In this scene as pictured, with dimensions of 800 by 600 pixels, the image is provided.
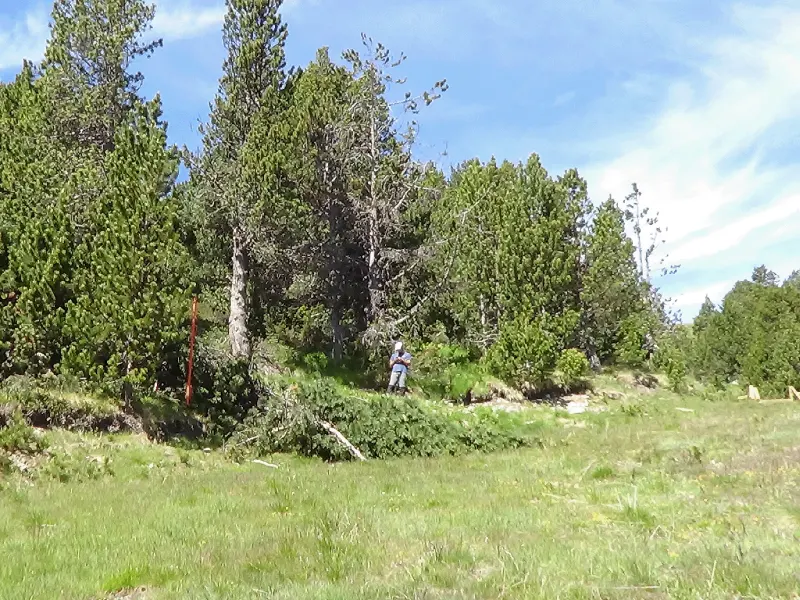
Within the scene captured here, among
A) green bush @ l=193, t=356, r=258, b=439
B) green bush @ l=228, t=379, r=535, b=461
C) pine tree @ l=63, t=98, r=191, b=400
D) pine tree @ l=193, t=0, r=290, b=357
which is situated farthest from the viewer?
pine tree @ l=193, t=0, r=290, b=357

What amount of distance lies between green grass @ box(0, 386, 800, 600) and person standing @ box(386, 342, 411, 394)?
6.97m

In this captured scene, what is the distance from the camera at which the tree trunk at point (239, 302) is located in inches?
826

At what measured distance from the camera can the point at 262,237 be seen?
Result: 20703 millimetres

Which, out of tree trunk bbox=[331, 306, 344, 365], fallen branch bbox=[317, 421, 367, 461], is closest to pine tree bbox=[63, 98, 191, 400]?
fallen branch bbox=[317, 421, 367, 461]

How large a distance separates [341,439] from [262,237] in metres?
8.48

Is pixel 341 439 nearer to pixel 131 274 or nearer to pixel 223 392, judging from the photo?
pixel 223 392

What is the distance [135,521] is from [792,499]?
24.9 feet

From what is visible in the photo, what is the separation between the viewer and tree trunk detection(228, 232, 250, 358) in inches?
826

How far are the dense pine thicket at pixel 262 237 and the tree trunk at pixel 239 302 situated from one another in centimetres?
5

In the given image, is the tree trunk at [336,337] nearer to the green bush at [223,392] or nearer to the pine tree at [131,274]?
the green bush at [223,392]

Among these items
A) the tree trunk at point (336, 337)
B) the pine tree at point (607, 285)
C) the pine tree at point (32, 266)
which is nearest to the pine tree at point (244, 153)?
the tree trunk at point (336, 337)

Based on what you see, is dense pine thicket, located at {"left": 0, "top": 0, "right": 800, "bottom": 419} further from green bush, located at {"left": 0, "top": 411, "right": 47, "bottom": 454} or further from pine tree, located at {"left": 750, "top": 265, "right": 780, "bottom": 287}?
pine tree, located at {"left": 750, "top": 265, "right": 780, "bottom": 287}

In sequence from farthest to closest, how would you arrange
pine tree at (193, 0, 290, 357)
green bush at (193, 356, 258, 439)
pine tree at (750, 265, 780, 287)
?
pine tree at (750, 265, 780, 287), pine tree at (193, 0, 290, 357), green bush at (193, 356, 258, 439)

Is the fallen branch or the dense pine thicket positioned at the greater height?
the dense pine thicket
